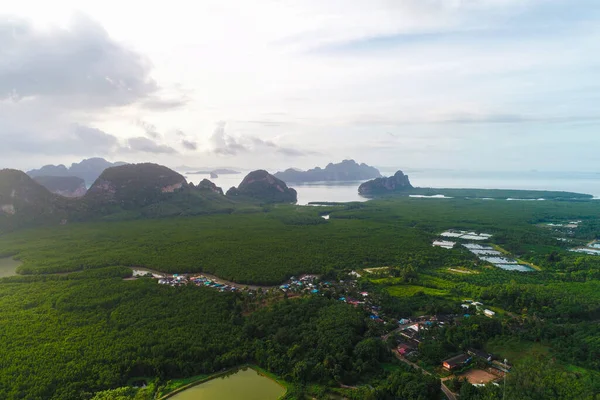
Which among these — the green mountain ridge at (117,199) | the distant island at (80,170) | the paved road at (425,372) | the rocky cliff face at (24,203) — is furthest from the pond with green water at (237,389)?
the distant island at (80,170)

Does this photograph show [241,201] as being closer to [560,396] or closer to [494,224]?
[494,224]

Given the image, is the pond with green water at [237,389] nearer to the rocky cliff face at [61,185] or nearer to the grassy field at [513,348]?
the grassy field at [513,348]

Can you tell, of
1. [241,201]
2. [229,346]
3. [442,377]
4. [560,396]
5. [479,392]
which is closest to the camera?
[560,396]

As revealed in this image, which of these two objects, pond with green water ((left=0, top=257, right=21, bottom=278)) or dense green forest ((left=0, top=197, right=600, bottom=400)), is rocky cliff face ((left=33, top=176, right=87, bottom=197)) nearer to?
dense green forest ((left=0, top=197, right=600, bottom=400))

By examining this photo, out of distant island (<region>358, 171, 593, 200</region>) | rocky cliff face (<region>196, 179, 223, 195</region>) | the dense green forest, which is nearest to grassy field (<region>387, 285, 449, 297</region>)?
the dense green forest

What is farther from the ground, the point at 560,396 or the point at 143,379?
the point at 560,396

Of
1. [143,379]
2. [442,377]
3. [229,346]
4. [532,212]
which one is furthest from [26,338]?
[532,212]
